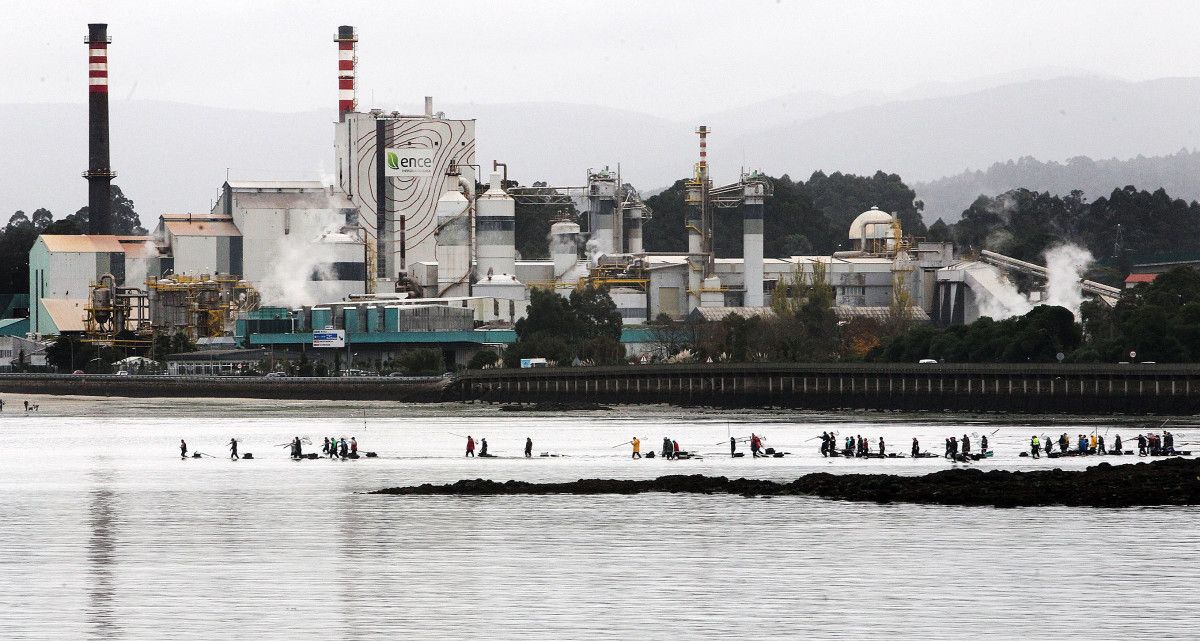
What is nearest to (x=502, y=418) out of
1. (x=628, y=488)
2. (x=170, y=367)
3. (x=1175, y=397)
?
(x=1175, y=397)

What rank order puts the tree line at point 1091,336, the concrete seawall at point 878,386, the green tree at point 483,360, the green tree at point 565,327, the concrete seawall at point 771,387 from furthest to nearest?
the green tree at point 565,327, the green tree at point 483,360, the tree line at point 1091,336, the concrete seawall at point 771,387, the concrete seawall at point 878,386

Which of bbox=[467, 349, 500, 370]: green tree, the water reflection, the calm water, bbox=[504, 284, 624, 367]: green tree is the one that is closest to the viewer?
the calm water

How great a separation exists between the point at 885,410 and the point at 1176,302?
24.4 metres

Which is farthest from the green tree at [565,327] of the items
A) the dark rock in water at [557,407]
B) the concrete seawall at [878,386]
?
the dark rock in water at [557,407]

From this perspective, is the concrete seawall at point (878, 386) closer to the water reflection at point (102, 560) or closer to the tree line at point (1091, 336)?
the tree line at point (1091, 336)

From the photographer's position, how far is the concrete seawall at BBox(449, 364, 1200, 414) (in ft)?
356

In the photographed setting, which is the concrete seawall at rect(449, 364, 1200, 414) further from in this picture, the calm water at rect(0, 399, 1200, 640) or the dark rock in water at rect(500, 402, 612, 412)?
the calm water at rect(0, 399, 1200, 640)

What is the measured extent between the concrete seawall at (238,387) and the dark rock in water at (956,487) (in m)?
102

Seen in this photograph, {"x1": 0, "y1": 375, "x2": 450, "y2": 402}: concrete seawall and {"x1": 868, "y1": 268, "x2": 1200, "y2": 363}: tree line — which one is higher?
{"x1": 868, "y1": 268, "x2": 1200, "y2": 363}: tree line

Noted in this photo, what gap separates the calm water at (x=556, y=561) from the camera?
3809 cm

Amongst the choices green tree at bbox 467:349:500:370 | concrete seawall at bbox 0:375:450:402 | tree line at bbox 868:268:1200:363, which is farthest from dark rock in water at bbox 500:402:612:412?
green tree at bbox 467:349:500:370

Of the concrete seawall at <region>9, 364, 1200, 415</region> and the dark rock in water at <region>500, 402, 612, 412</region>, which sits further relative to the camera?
the dark rock in water at <region>500, 402, 612, 412</region>

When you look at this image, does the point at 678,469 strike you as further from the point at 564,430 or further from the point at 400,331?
the point at 400,331

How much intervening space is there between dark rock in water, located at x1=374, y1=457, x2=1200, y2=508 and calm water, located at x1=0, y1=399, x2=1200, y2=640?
2.06 m
